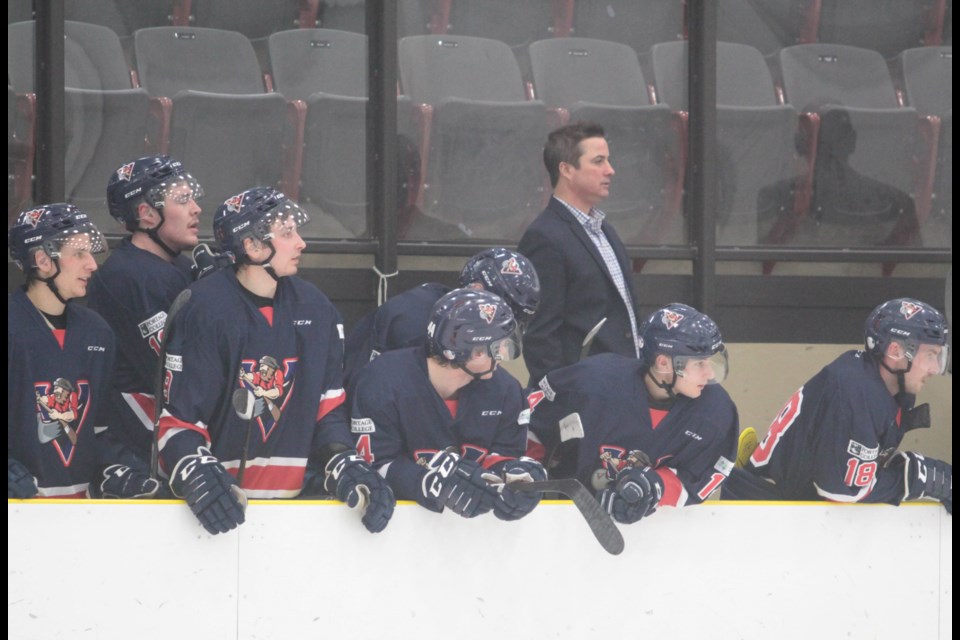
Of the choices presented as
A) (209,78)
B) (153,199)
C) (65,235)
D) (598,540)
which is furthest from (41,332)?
(209,78)

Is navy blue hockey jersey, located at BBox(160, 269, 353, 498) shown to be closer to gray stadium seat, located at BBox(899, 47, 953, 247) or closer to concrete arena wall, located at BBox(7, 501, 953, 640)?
concrete arena wall, located at BBox(7, 501, 953, 640)

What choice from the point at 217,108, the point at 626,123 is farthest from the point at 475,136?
the point at 217,108

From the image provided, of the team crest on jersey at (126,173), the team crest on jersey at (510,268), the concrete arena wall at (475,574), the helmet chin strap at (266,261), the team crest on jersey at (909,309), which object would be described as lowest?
the concrete arena wall at (475,574)

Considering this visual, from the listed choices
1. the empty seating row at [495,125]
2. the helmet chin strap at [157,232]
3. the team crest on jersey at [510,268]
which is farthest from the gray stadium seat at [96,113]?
the team crest on jersey at [510,268]

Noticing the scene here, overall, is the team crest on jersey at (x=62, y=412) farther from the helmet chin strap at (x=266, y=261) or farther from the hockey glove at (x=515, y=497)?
the hockey glove at (x=515, y=497)

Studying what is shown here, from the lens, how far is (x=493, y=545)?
8.99 feet

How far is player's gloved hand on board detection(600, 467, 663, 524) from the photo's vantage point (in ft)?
8.99

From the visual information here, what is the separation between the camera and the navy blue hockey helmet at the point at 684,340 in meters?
2.96

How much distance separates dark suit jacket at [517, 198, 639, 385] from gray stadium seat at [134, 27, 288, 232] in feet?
3.38

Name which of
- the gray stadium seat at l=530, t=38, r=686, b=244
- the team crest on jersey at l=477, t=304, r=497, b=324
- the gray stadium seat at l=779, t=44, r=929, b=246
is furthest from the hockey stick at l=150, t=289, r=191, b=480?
the gray stadium seat at l=779, t=44, r=929, b=246

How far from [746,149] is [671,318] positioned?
167 centimetres

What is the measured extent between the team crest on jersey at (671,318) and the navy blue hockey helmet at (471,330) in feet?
1.22

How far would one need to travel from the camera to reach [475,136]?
169 inches

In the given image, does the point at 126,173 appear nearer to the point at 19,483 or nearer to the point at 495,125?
the point at 19,483
